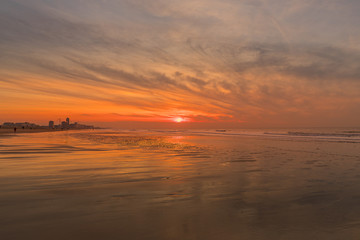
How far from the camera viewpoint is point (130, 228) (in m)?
4.60

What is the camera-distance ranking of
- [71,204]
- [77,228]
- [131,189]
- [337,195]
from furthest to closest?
[131,189], [337,195], [71,204], [77,228]

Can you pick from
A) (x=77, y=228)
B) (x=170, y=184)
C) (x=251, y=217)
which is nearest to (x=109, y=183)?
(x=170, y=184)

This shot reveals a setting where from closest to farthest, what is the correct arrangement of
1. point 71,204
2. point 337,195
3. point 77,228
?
point 77,228 → point 71,204 → point 337,195

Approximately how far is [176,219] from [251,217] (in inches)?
65.8

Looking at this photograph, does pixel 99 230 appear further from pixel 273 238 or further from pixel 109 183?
pixel 109 183

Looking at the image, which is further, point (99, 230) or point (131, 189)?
point (131, 189)

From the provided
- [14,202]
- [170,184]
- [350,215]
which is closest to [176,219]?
[170,184]

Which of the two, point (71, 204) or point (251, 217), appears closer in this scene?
point (251, 217)

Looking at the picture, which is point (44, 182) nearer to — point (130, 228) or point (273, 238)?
point (130, 228)

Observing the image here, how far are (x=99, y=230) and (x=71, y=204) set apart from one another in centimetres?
198

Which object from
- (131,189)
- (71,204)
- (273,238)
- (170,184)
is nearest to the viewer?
(273,238)

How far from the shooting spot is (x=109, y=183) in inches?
333

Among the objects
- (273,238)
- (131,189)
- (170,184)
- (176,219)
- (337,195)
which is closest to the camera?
(273,238)

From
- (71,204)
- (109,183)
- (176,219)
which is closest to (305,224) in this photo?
(176,219)
